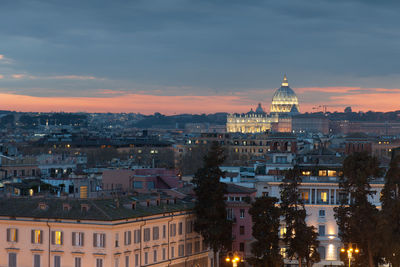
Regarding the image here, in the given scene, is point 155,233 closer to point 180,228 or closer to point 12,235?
point 180,228

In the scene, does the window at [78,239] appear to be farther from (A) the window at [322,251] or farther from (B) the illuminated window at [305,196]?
(B) the illuminated window at [305,196]

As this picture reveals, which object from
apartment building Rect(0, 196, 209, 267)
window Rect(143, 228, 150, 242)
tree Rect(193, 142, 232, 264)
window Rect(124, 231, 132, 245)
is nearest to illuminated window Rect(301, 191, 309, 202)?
tree Rect(193, 142, 232, 264)

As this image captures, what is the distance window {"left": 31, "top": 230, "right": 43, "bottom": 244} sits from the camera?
54.9 m

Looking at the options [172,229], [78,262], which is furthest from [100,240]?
[172,229]

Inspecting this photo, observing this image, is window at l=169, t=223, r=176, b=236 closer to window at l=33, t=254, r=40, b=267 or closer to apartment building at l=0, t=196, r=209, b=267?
apartment building at l=0, t=196, r=209, b=267

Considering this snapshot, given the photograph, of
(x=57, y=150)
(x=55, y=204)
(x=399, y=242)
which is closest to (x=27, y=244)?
(x=55, y=204)

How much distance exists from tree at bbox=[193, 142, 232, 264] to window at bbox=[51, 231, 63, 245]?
31.1ft

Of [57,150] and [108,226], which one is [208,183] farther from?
[57,150]

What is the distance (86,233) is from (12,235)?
14.9 ft

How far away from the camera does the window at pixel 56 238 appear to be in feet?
178

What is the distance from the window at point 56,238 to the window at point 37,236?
70 centimetres

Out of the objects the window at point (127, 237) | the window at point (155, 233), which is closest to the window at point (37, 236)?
the window at point (127, 237)

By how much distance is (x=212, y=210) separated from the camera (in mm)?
61031

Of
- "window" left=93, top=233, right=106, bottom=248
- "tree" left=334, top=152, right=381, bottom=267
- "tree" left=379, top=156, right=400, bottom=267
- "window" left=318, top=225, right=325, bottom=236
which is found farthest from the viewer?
"window" left=318, top=225, right=325, bottom=236
